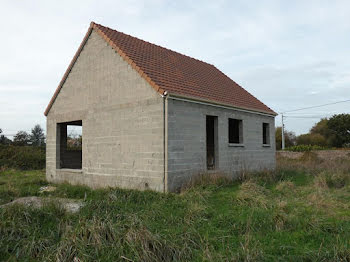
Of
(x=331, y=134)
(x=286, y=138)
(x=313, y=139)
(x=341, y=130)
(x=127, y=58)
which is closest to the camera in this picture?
(x=127, y=58)

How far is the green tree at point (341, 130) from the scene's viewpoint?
42031 millimetres

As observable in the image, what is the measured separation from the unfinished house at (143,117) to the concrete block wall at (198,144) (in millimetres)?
32

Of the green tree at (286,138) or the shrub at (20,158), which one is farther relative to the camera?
the green tree at (286,138)

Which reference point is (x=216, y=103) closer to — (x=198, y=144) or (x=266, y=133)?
(x=198, y=144)

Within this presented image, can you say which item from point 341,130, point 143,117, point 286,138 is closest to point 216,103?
point 143,117

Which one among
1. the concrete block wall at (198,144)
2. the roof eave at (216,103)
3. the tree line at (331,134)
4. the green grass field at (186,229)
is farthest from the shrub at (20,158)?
the tree line at (331,134)

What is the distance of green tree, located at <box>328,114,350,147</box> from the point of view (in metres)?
42.0

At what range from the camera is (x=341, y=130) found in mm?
42875

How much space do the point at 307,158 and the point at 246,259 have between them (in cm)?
2085

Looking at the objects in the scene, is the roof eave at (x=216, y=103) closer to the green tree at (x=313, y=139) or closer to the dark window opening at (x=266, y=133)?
the dark window opening at (x=266, y=133)

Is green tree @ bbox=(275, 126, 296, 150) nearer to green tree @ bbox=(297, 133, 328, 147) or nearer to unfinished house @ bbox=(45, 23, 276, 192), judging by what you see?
green tree @ bbox=(297, 133, 328, 147)

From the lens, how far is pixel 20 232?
17.9 feet

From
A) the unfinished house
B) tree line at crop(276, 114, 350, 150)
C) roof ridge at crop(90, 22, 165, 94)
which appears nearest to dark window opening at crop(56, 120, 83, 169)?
the unfinished house

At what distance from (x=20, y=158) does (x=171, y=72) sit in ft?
49.8
